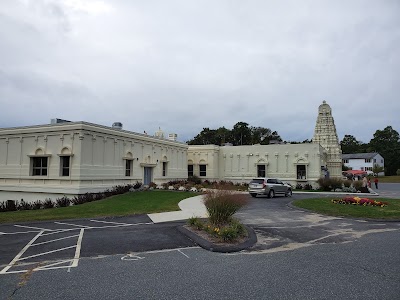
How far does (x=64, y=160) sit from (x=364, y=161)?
92655mm

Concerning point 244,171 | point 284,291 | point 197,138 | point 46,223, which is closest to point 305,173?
point 244,171

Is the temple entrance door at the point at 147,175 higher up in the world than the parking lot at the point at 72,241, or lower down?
higher up

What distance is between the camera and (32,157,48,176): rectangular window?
83.3ft

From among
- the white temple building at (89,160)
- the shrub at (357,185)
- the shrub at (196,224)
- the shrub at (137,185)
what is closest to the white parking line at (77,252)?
the shrub at (196,224)

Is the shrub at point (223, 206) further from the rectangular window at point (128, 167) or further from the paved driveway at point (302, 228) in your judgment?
the rectangular window at point (128, 167)

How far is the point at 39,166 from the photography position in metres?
25.6

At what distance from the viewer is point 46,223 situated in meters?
12.3

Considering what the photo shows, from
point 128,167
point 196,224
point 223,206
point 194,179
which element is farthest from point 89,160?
point 194,179

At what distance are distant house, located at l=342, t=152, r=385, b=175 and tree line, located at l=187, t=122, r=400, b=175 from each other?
204cm

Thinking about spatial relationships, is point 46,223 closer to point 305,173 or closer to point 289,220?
point 289,220

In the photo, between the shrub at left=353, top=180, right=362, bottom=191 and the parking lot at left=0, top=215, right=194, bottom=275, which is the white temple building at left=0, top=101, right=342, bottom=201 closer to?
the shrub at left=353, top=180, right=362, bottom=191

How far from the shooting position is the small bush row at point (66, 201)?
64.0 feet

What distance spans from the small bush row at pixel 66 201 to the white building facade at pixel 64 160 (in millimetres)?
669

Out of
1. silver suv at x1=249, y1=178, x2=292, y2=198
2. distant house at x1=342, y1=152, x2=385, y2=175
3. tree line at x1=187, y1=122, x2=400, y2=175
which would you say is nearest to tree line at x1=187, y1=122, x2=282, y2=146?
tree line at x1=187, y1=122, x2=400, y2=175
